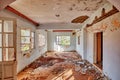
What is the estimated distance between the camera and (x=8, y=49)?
340cm

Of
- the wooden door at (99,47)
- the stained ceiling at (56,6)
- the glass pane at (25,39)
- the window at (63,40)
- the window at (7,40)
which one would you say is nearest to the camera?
the window at (7,40)

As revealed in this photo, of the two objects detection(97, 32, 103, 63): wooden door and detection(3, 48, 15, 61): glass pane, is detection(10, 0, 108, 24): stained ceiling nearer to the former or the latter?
detection(3, 48, 15, 61): glass pane

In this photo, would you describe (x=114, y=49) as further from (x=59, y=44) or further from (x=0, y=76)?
(x=59, y=44)

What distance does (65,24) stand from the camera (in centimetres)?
835

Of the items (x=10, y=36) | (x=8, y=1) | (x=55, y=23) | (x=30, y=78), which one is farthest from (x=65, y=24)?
(x=8, y=1)

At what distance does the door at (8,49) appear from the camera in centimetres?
329

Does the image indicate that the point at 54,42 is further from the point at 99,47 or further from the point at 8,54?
the point at 8,54

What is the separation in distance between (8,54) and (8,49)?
0.41 ft

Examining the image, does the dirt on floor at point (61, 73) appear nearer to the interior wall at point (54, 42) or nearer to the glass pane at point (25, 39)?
the glass pane at point (25, 39)

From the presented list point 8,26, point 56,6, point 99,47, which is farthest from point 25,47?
point 99,47

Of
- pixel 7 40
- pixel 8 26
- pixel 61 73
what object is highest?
pixel 8 26

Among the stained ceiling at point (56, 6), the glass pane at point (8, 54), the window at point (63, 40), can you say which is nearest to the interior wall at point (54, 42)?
the window at point (63, 40)

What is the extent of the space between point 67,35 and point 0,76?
10922 mm

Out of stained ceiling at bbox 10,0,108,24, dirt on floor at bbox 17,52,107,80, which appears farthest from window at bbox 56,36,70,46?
stained ceiling at bbox 10,0,108,24
